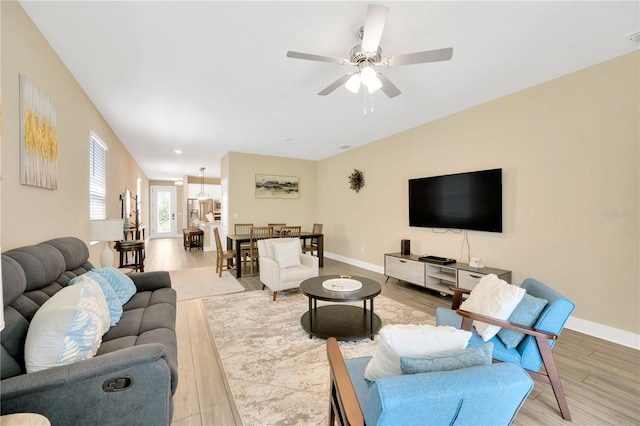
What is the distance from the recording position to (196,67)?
2.74 m

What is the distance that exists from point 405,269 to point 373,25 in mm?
3541

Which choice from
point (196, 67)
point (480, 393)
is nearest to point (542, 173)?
point (480, 393)

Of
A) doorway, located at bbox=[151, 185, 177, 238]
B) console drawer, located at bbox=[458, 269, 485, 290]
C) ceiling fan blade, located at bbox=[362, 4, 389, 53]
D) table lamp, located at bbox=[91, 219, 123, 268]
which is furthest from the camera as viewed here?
doorway, located at bbox=[151, 185, 177, 238]

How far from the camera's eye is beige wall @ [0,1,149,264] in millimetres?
1764

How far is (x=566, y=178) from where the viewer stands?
2988mm

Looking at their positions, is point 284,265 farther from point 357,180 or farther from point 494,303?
point 357,180

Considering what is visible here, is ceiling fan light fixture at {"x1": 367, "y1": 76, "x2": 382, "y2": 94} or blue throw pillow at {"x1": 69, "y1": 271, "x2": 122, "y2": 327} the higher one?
ceiling fan light fixture at {"x1": 367, "y1": 76, "x2": 382, "y2": 94}

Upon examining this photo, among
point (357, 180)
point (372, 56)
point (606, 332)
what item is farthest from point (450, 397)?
point (357, 180)

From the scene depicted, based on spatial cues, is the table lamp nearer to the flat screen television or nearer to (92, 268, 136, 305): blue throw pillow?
(92, 268, 136, 305): blue throw pillow

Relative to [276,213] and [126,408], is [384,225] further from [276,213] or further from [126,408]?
[126,408]

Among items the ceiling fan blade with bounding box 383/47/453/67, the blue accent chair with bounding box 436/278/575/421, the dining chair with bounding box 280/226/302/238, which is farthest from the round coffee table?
the dining chair with bounding box 280/226/302/238

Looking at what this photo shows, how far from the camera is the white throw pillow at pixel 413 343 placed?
3.63 feet

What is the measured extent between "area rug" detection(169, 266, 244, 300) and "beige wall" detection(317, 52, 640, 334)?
348cm

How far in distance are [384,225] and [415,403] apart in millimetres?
4730
